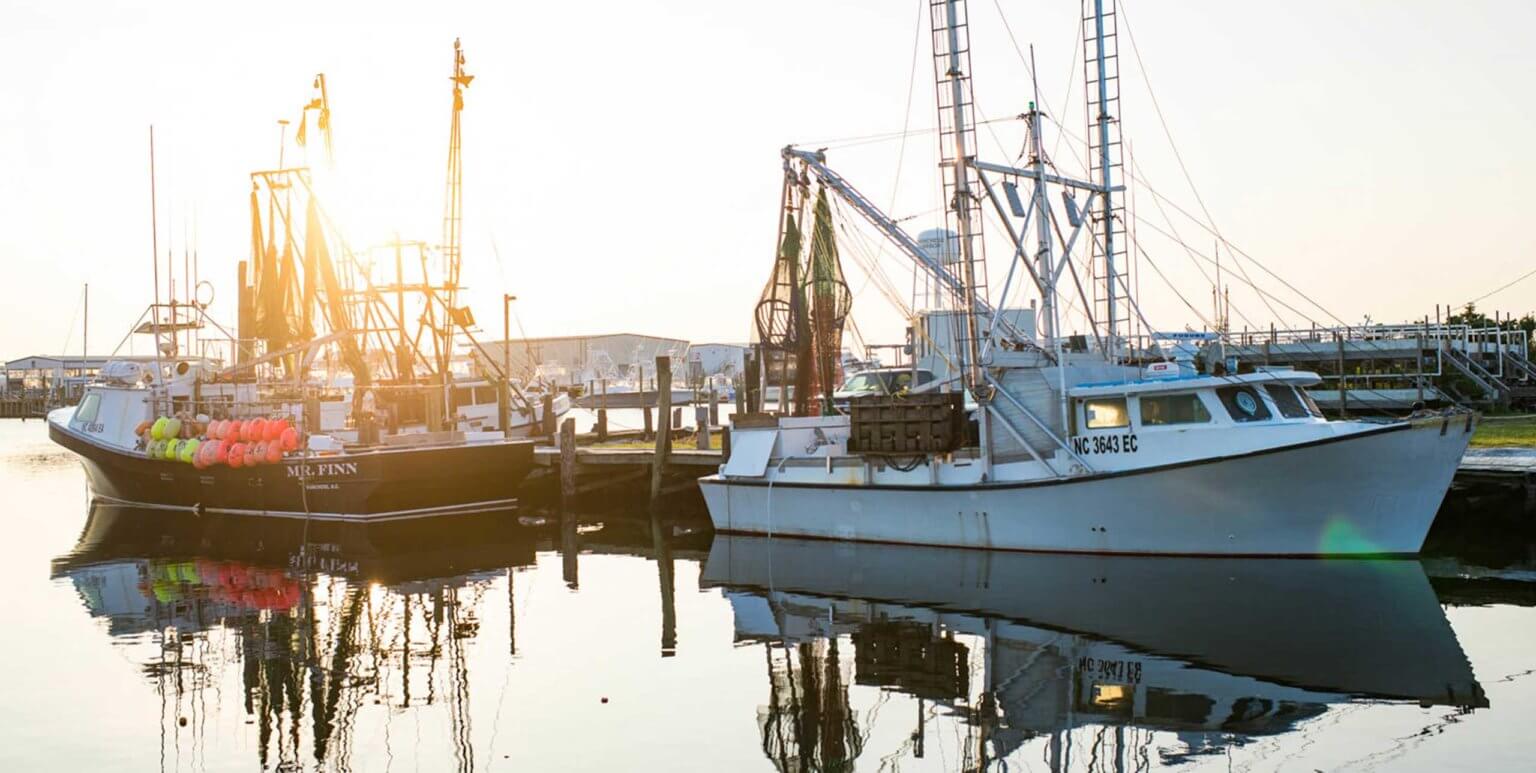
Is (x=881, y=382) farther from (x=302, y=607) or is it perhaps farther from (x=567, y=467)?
(x=302, y=607)

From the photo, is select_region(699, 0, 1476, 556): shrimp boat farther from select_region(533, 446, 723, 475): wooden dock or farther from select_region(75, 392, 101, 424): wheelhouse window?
select_region(75, 392, 101, 424): wheelhouse window

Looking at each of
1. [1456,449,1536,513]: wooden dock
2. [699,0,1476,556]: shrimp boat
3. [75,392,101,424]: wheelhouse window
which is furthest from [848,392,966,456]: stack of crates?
[75,392,101,424]: wheelhouse window

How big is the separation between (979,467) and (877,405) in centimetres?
229

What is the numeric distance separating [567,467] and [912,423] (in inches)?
525

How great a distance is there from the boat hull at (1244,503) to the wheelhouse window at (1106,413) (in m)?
1.00

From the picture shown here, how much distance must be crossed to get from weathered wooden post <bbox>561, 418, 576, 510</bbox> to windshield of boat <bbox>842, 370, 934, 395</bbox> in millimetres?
9353

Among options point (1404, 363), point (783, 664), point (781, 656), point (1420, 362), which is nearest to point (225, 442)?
point (781, 656)

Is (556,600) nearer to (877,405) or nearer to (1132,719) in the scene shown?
(877,405)

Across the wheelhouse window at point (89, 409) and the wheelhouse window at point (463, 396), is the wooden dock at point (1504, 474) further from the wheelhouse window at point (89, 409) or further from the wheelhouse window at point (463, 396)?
the wheelhouse window at point (89, 409)

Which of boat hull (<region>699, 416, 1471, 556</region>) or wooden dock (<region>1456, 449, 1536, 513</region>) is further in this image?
wooden dock (<region>1456, 449, 1536, 513</region>)

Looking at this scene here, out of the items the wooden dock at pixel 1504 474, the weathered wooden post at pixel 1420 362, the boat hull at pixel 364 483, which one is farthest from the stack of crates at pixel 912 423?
the weathered wooden post at pixel 1420 362

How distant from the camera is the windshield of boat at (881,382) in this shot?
26.4m

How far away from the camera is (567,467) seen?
34344mm

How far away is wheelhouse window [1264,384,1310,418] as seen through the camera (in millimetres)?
21062
